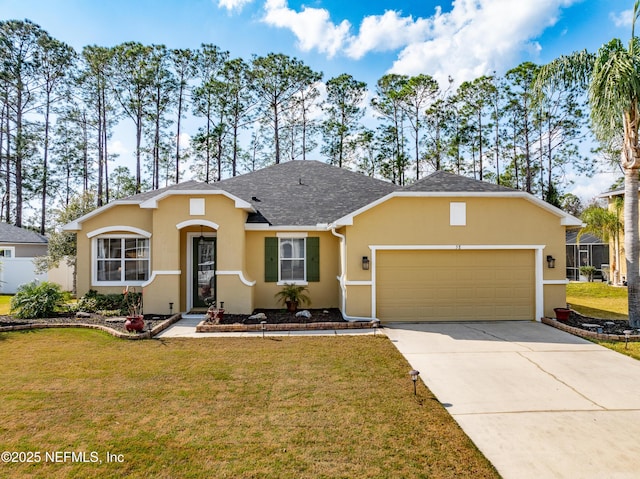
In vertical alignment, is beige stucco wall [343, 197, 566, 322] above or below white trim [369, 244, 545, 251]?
above

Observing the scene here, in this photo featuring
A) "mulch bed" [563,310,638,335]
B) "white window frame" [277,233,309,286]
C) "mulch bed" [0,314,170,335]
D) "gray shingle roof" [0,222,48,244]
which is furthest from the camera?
"gray shingle roof" [0,222,48,244]

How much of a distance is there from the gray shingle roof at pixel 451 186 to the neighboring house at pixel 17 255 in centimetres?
1804

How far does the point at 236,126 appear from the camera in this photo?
89.5 feet

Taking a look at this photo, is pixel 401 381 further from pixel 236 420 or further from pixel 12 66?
pixel 12 66

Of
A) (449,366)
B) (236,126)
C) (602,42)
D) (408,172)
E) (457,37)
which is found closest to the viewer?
(449,366)

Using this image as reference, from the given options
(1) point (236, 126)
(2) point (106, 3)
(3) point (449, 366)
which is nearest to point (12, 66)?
(1) point (236, 126)

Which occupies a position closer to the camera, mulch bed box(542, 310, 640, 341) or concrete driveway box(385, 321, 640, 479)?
concrete driveway box(385, 321, 640, 479)

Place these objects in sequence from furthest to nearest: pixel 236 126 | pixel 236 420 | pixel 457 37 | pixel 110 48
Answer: pixel 236 126 < pixel 110 48 < pixel 457 37 < pixel 236 420

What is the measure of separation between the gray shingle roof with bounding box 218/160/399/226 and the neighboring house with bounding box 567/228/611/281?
1620 centimetres

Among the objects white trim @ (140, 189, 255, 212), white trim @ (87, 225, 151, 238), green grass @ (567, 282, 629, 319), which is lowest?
green grass @ (567, 282, 629, 319)

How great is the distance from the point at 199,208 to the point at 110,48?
20626 mm

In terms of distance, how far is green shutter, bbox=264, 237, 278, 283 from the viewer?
39.3 ft

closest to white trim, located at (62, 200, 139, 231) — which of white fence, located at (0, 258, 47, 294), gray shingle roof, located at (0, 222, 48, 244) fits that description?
white fence, located at (0, 258, 47, 294)

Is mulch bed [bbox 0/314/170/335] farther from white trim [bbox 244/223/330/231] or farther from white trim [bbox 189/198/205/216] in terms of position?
white trim [bbox 244/223/330/231]
